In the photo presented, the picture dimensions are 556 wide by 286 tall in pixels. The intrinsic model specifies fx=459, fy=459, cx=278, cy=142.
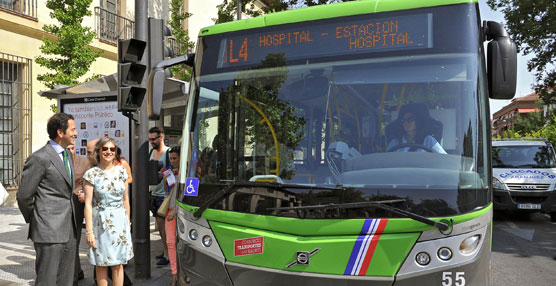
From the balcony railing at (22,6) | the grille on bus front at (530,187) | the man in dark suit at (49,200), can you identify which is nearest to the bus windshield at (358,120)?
the man in dark suit at (49,200)

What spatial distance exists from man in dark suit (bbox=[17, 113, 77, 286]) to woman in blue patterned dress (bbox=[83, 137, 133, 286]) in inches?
7.8

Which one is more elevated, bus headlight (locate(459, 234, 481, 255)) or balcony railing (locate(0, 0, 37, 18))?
balcony railing (locate(0, 0, 37, 18))

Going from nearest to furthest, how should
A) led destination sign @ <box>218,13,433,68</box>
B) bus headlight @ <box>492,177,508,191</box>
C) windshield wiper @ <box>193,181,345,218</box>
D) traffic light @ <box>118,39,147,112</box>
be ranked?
1. windshield wiper @ <box>193,181,345,218</box>
2. led destination sign @ <box>218,13,433,68</box>
3. traffic light @ <box>118,39,147,112</box>
4. bus headlight @ <box>492,177,508,191</box>

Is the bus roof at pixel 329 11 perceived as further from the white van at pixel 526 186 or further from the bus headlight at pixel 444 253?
the white van at pixel 526 186

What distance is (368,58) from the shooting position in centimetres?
340

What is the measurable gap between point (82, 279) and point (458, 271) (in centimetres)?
452

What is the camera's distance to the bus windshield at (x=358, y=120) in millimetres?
3070

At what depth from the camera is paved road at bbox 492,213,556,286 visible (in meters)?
5.95

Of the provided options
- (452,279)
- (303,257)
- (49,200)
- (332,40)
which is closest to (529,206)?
(452,279)

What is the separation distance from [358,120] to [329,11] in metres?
0.94

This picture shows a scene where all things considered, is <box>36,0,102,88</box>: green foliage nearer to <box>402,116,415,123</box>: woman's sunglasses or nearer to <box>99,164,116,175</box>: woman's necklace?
<box>99,164,116,175</box>: woman's necklace

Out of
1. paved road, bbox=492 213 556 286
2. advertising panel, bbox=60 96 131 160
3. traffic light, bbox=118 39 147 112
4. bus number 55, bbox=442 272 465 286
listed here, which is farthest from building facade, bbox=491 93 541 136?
bus number 55, bbox=442 272 465 286

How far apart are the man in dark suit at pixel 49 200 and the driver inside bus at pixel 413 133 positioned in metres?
2.82

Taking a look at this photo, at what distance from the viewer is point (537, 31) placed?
53.5 ft
